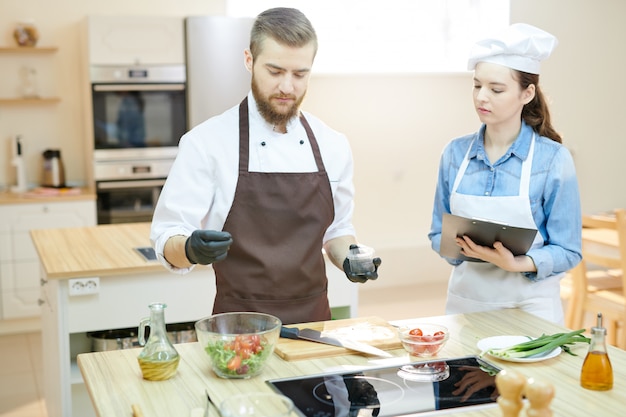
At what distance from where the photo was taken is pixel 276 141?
2352 millimetres

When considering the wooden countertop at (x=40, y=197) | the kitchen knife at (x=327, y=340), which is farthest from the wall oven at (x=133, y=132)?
the kitchen knife at (x=327, y=340)

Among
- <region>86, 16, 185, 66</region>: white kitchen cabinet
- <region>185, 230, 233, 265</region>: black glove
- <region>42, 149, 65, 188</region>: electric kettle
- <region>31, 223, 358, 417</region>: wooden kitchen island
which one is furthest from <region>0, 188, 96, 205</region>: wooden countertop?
<region>185, 230, 233, 265</region>: black glove

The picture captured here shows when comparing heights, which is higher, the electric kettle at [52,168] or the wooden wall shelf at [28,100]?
the wooden wall shelf at [28,100]

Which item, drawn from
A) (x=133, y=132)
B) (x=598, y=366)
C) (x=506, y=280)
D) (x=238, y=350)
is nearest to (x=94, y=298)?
(x=238, y=350)

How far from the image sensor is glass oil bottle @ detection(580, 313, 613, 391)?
1.75 m

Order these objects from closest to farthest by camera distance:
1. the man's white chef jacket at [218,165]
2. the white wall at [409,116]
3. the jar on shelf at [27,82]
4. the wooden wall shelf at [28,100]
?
the man's white chef jacket at [218,165] → the wooden wall shelf at [28,100] → the jar on shelf at [27,82] → the white wall at [409,116]

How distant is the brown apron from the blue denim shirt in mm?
505

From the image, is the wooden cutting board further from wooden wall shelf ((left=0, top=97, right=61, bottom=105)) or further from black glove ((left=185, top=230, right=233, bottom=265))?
wooden wall shelf ((left=0, top=97, right=61, bottom=105))

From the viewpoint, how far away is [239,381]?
5.93 feet

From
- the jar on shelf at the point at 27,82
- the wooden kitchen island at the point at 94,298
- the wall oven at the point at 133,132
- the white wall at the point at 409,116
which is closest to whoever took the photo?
the wooden kitchen island at the point at 94,298

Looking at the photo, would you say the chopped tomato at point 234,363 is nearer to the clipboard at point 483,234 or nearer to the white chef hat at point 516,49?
the clipboard at point 483,234

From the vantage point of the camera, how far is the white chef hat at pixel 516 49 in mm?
2449

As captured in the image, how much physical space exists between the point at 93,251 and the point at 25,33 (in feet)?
8.19

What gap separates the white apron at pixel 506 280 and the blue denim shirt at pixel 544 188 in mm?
→ 23
